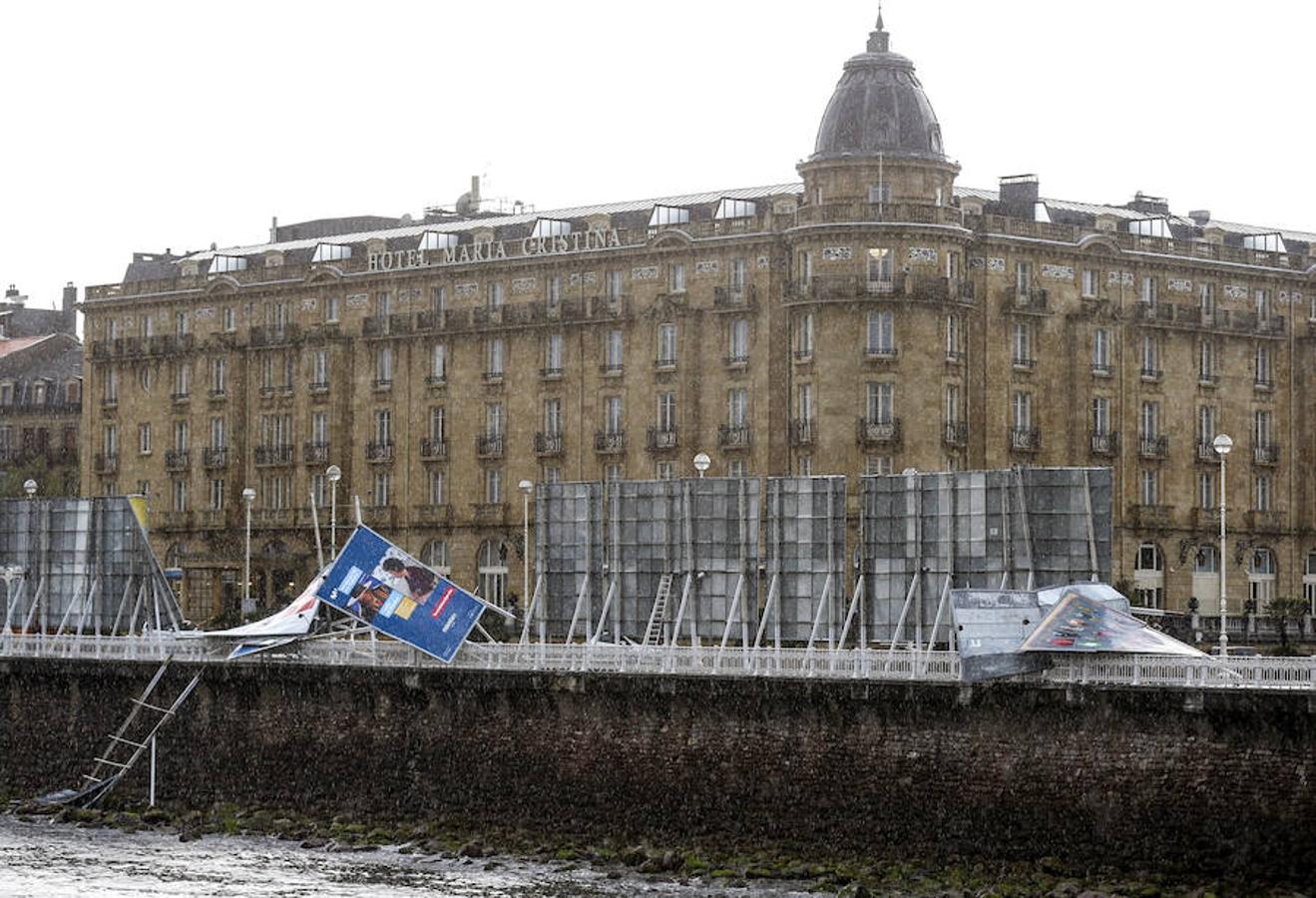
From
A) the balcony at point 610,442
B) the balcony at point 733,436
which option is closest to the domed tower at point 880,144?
the balcony at point 733,436

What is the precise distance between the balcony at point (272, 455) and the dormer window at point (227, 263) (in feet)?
35.7

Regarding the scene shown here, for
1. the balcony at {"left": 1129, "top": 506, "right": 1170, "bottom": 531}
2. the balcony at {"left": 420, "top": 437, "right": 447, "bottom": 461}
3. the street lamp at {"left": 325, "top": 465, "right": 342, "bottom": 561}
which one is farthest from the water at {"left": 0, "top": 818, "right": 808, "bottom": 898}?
the balcony at {"left": 1129, "top": 506, "right": 1170, "bottom": 531}

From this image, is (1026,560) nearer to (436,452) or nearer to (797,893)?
(797,893)

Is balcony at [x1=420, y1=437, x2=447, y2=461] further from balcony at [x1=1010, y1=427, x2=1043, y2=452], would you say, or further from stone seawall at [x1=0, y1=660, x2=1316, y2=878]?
stone seawall at [x1=0, y1=660, x2=1316, y2=878]

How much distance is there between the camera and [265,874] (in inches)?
3516

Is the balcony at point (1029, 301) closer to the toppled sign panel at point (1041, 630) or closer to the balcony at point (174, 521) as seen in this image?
the balcony at point (174, 521)

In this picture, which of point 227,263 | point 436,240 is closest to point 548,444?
point 436,240

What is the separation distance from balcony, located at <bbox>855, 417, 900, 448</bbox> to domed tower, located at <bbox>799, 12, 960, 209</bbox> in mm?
8948

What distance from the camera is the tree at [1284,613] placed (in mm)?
131875

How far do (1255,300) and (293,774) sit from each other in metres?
70.9

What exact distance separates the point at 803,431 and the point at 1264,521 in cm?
2509

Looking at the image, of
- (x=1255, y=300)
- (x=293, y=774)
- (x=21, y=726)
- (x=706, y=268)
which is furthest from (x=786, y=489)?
(x=1255, y=300)

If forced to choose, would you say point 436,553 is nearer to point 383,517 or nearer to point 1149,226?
point 383,517

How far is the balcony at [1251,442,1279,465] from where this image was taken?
518 feet
